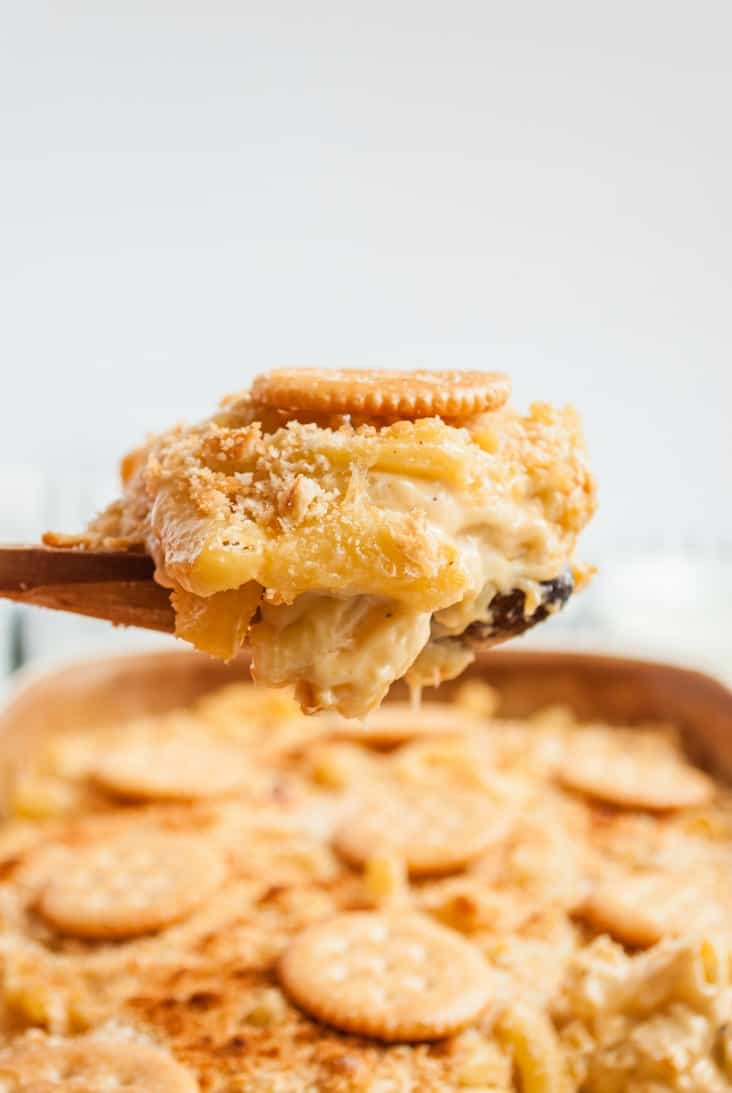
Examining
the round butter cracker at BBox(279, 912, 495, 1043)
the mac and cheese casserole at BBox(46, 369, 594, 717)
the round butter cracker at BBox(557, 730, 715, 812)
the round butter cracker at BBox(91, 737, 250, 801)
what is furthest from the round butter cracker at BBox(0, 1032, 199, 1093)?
the round butter cracker at BBox(557, 730, 715, 812)

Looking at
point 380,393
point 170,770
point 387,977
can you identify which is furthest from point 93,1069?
point 170,770

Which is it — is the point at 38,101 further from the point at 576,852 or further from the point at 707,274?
the point at 576,852

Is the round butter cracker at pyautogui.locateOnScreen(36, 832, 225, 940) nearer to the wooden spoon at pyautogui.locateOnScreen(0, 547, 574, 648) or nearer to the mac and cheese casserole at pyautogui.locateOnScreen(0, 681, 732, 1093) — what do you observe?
the mac and cheese casserole at pyautogui.locateOnScreen(0, 681, 732, 1093)

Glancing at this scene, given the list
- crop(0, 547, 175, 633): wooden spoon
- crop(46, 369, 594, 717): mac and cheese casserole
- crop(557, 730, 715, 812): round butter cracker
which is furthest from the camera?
crop(557, 730, 715, 812): round butter cracker

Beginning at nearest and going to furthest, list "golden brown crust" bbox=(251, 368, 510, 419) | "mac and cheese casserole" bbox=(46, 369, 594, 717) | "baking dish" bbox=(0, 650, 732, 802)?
"mac and cheese casserole" bbox=(46, 369, 594, 717), "golden brown crust" bbox=(251, 368, 510, 419), "baking dish" bbox=(0, 650, 732, 802)

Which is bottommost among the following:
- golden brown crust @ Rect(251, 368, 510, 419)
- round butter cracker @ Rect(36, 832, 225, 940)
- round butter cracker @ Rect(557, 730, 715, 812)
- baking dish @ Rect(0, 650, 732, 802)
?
round butter cracker @ Rect(36, 832, 225, 940)

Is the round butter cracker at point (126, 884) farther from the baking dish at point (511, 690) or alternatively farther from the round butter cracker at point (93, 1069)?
the baking dish at point (511, 690)

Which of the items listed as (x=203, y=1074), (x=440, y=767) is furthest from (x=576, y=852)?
(x=203, y=1074)
